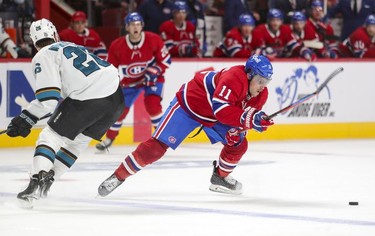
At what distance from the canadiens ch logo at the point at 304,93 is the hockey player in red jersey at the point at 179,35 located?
1.07m

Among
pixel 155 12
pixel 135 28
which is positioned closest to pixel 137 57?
pixel 135 28

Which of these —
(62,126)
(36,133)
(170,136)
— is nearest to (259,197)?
(170,136)

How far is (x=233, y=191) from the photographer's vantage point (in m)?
7.40

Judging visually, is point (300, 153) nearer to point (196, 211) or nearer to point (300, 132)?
point (300, 132)

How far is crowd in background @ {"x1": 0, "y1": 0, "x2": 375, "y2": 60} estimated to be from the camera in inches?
495

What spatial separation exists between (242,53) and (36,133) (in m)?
2.83

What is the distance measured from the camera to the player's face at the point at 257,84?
6.78m

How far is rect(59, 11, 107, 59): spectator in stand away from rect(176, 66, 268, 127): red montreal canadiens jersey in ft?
16.1

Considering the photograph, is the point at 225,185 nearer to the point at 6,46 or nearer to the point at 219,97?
the point at 219,97

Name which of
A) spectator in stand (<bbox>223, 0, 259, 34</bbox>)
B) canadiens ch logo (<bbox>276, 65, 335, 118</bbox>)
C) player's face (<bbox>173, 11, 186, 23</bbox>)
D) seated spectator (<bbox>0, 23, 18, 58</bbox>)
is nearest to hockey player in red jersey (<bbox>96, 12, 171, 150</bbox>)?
seated spectator (<bbox>0, 23, 18, 58</bbox>)

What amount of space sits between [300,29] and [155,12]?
188 cm

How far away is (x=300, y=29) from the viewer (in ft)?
43.3

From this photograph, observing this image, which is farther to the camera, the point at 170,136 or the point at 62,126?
the point at 170,136

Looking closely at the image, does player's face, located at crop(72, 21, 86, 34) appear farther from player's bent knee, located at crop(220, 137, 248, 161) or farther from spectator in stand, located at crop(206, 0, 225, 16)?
player's bent knee, located at crop(220, 137, 248, 161)
